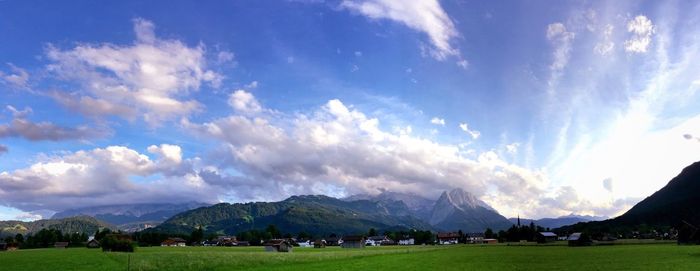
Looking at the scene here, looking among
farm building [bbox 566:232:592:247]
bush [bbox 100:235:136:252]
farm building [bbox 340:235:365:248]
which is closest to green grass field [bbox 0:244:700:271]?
bush [bbox 100:235:136:252]

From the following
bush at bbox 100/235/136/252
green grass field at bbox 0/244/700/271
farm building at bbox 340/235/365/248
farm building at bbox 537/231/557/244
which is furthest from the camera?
farm building at bbox 340/235/365/248

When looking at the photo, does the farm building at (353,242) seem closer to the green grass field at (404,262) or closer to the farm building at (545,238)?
the farm building at (545,238)

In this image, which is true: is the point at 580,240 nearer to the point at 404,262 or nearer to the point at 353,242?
the point at 353,242

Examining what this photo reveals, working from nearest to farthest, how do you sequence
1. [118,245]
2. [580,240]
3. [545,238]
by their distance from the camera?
[118,245]
[580,240]
[545,238]

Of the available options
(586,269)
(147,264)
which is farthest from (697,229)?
(147,264)

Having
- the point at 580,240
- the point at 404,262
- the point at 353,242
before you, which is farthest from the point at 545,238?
the point at 404,262

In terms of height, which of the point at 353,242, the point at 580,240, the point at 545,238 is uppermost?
the point at 580,240

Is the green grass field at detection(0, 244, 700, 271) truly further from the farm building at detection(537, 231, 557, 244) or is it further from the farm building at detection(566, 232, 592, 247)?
the farm building at detection(537, 231, 557, 244)

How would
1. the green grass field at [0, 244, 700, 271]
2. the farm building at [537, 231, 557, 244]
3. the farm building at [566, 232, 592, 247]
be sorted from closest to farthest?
the green grass field at [0, 244, 700, 271] → the farm building at [566, 232, 592, 247] → the farm building at [537, 231, 557, 244]

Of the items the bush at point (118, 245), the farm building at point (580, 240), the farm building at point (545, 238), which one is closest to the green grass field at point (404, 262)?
the bush at point (118, 245)

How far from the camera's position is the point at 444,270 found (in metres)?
51.7

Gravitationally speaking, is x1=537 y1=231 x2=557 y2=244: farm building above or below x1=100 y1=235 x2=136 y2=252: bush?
below

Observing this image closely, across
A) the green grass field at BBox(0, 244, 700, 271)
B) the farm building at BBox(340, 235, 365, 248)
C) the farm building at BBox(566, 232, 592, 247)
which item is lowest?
the farm building at BBox(340, 235, 365, 248)

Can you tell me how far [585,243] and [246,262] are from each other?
110025mm
